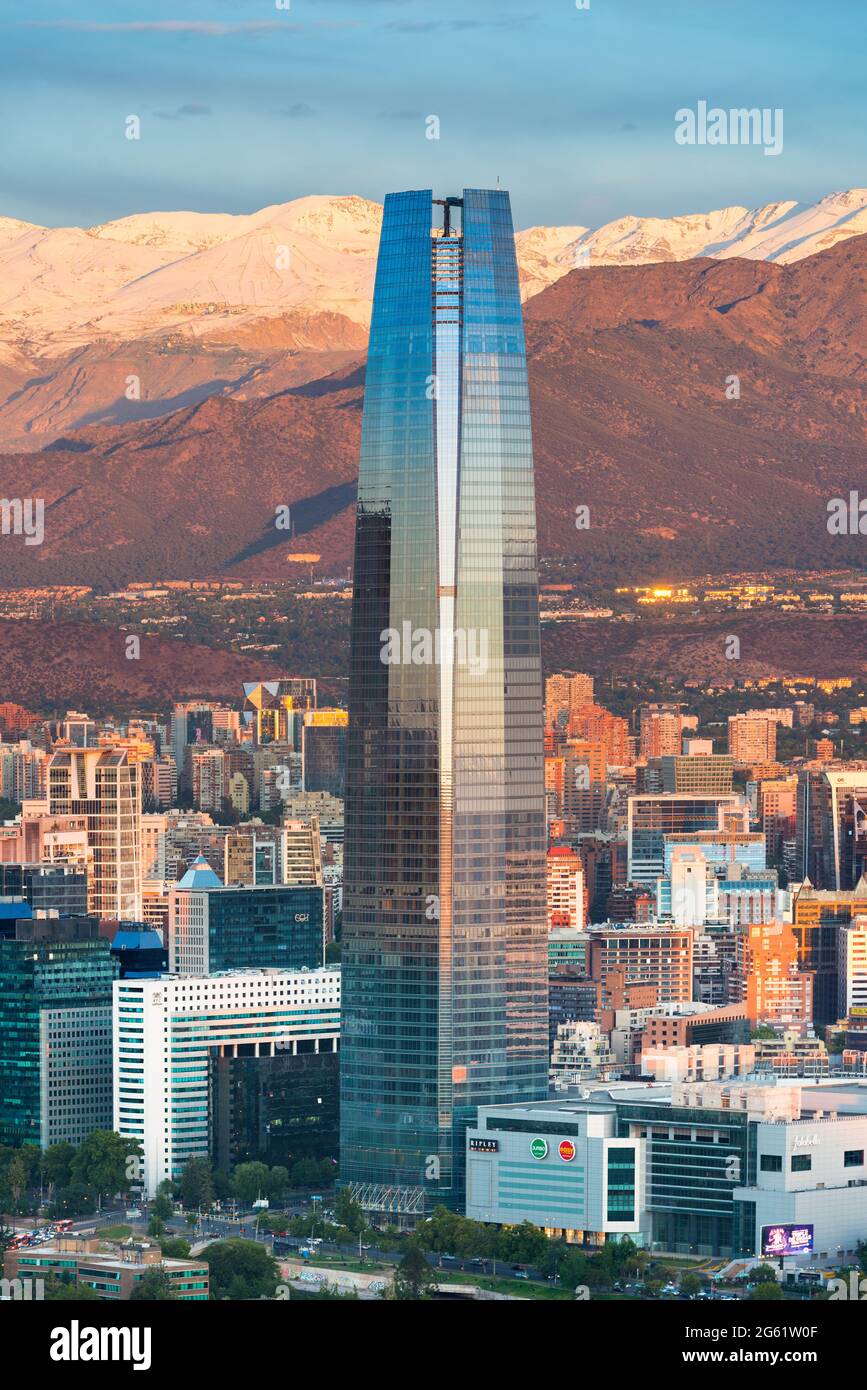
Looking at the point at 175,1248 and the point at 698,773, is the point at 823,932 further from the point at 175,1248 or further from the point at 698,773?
the point at 175,1248

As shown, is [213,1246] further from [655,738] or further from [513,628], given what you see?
[655,738]

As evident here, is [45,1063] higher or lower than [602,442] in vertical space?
lower

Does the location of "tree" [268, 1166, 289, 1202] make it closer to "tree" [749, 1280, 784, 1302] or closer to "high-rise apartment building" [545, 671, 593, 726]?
"tree" [749, 1280, 784, 1302]

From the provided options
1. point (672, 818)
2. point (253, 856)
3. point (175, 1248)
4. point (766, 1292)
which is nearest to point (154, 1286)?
point (175, 1248)

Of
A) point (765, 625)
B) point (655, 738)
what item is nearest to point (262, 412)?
point (765, 625)

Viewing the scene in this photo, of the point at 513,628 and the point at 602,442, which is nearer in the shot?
the point at 513,628

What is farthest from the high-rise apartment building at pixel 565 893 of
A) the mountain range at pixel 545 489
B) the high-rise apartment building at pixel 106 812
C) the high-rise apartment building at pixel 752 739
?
the mountain range at pixel 545 489
